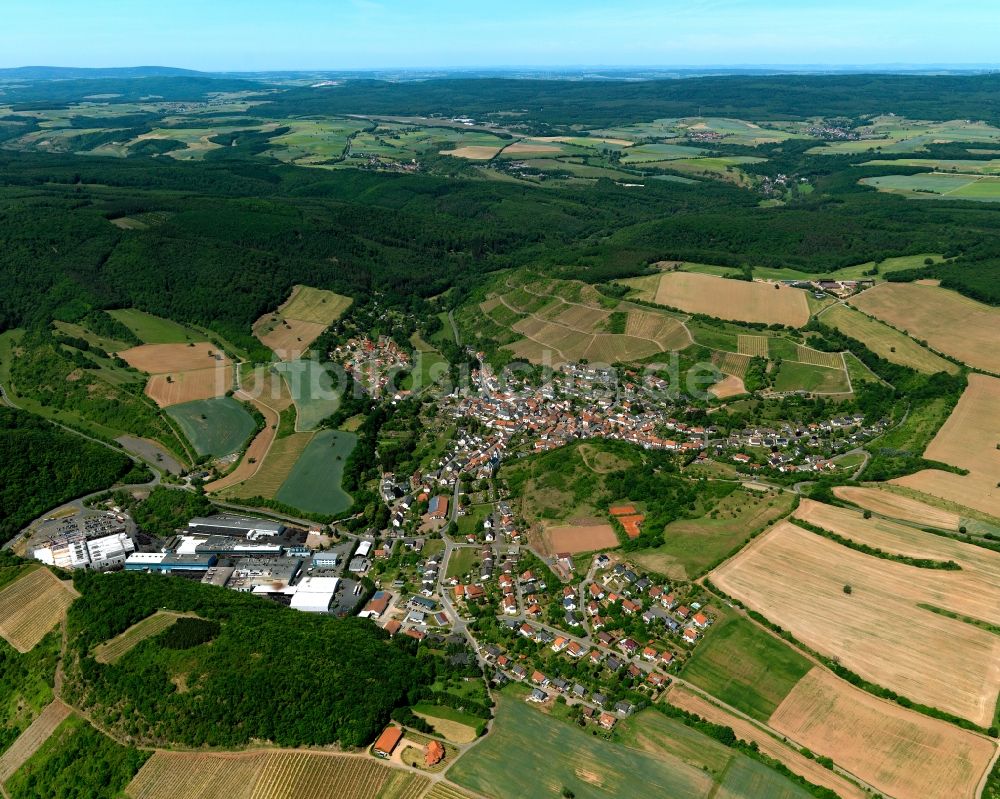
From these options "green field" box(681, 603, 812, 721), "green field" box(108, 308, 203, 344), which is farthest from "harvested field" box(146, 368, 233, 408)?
"green field" box(681, 603, 812, 721)

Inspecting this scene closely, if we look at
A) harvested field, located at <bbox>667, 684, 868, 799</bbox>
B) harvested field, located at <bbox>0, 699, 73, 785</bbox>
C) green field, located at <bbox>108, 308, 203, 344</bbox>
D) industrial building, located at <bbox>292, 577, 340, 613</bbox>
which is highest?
green field, located at <bbox>108, 308, 203, 344</bbox>

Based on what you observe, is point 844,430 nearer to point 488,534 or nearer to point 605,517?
point 605,517

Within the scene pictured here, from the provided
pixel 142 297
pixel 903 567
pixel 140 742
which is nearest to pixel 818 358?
pixel 903 567

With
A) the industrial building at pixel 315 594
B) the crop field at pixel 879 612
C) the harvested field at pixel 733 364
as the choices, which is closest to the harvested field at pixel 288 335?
the industrial building at pixel 315 594

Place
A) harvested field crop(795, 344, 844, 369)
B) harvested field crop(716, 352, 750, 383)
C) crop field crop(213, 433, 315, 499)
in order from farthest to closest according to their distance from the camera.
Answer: harvested field crop(795, 344, 844, 369), harvested field crop(716, 352, 750, 383), crop field crop(213, 433, 315, 499)

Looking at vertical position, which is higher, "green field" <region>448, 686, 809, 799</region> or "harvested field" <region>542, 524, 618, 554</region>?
"harvested field" <region>542, 524, 618, 554</region>

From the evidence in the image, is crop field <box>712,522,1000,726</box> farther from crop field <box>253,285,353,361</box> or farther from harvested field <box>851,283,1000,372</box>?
crop field <box>253,285,353,361</box>

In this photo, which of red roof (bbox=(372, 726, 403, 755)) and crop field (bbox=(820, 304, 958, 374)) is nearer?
red roof (bbox=(372, 726, 403, 755))
